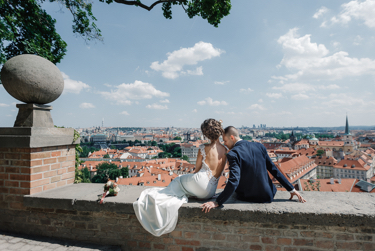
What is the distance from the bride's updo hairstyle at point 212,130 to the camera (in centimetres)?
246

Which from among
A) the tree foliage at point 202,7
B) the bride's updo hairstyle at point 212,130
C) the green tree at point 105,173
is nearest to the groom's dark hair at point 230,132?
the bride's updo hairstyle at point 212,130

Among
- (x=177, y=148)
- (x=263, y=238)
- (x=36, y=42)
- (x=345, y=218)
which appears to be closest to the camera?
(x=345, y=218)

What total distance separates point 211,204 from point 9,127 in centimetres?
258

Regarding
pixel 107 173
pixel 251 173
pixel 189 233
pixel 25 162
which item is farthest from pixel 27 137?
pixel 107 173

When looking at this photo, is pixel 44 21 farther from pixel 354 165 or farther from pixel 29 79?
pixel 354 165

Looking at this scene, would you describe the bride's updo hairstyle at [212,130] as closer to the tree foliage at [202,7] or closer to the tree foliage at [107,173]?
the tree foliage at [202,7]

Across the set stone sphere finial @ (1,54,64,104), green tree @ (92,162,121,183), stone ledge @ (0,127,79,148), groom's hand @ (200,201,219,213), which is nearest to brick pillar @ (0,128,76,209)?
stone ledge @ (0,127,79,148)

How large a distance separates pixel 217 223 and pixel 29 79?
2.71m

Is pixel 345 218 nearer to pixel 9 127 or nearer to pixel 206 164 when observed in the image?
pixel 206 164

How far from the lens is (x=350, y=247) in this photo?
78.7 inches

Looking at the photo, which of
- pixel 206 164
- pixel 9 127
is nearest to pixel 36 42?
pixel 9 127

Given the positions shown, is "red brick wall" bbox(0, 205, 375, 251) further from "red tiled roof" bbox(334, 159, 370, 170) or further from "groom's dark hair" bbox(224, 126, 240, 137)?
"red tiled roof" bbox(334, 159, 370, 170)

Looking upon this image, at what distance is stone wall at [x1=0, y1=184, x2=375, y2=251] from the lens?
200 cm

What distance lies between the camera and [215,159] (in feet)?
8.03
